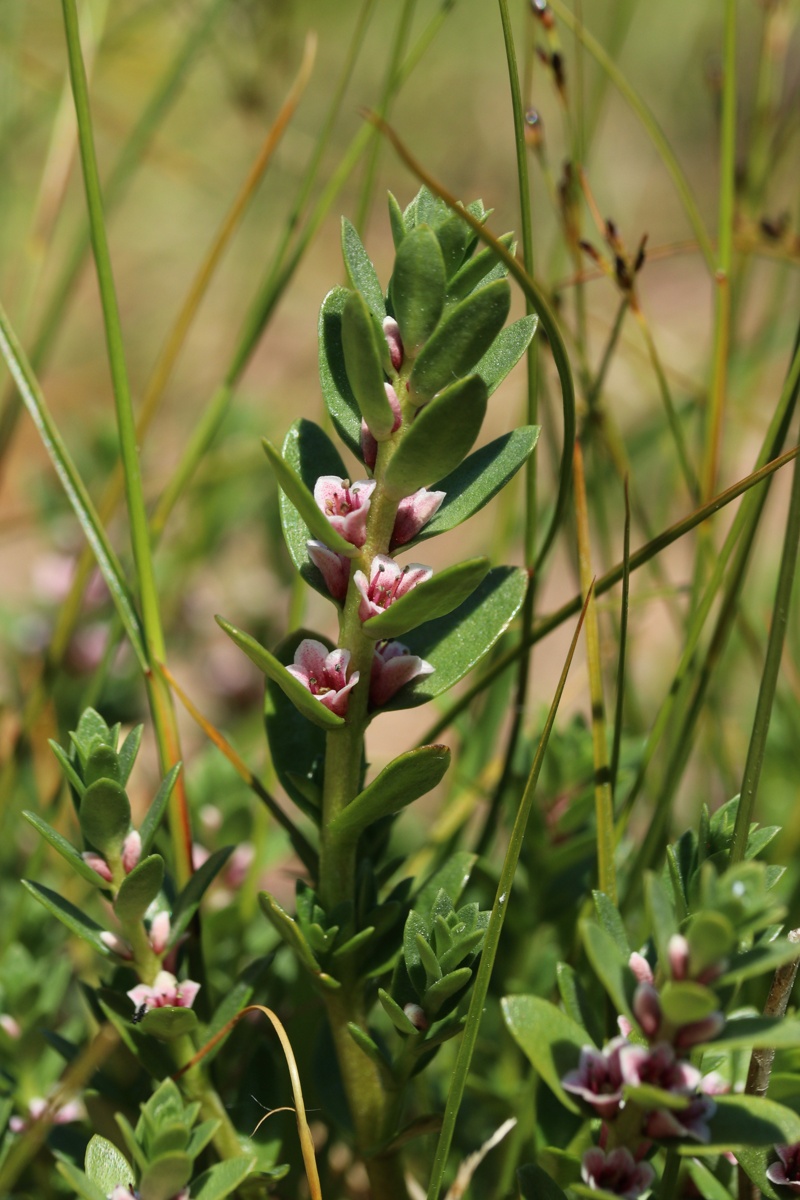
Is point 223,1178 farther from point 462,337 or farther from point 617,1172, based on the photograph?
point 462,337

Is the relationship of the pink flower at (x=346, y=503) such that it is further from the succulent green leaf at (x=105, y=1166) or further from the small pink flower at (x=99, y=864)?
the succulent green leaf at (x=105, y=1166)

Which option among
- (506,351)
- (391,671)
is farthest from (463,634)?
(506,351)

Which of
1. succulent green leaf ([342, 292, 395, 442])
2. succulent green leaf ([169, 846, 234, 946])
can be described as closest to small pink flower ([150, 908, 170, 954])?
succulent green leaf ([169, 846, 234, 946])

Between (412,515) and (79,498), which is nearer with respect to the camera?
(412,515)

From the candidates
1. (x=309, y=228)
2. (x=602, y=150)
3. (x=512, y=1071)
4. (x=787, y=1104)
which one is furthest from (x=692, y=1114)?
(x=602, y=150)

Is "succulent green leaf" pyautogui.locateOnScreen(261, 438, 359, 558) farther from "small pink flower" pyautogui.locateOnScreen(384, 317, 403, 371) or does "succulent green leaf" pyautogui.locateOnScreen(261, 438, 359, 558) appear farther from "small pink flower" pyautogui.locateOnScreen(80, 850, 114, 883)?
"small pink flower" pyautogui.locateOnScreen(80, 850, 114, 883)

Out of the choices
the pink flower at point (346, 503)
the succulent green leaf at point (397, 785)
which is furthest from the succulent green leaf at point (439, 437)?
the succulent green leaf at point (397, 785)

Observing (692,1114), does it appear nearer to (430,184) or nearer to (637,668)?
(430,184)
